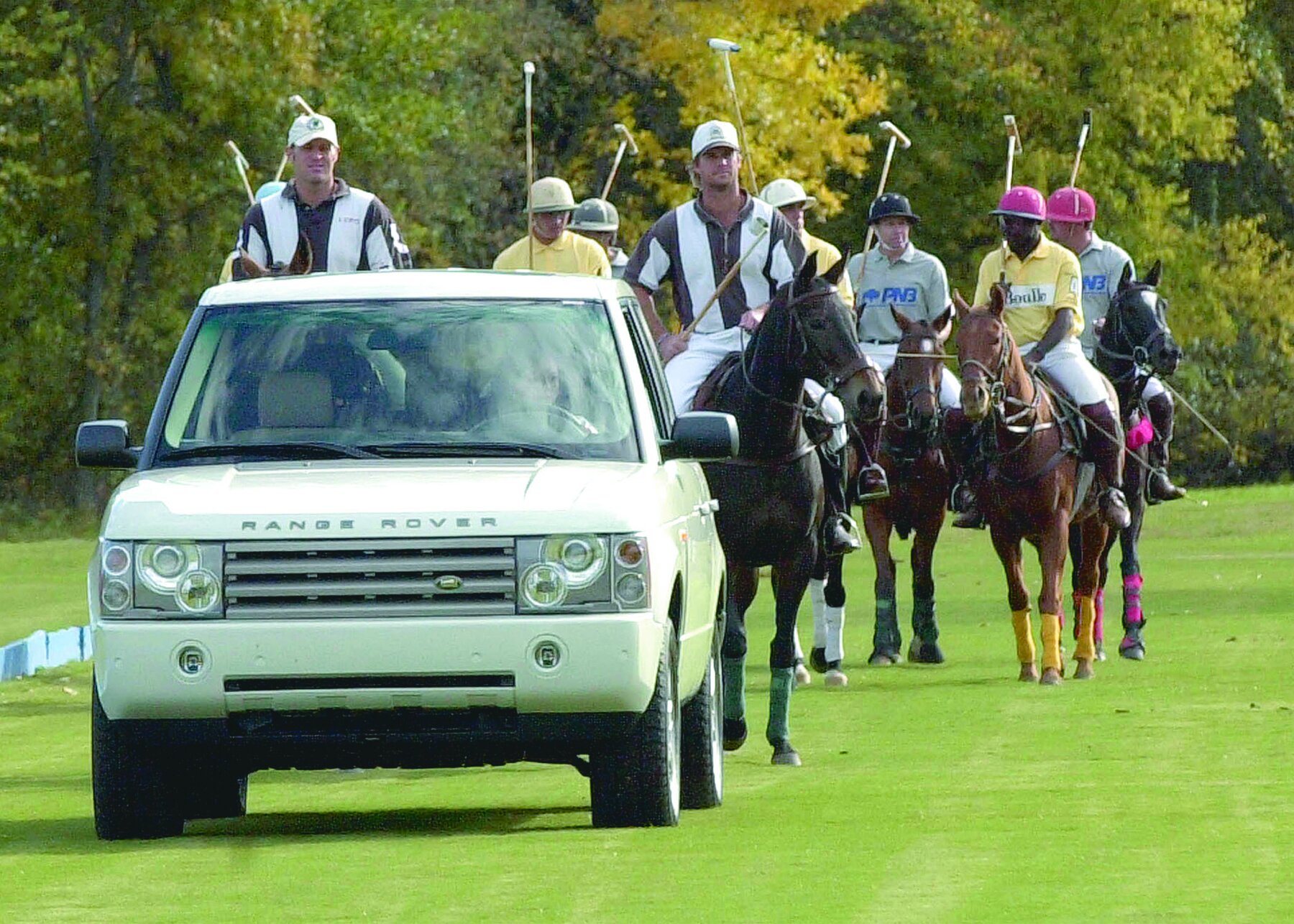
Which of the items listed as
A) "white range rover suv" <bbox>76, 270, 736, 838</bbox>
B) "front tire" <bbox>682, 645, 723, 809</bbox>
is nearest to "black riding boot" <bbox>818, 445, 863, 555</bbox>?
"front tire" <bbox>682, 645, 723, 809</bbox>

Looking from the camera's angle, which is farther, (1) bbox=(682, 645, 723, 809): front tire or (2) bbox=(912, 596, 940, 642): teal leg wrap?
(2) bbox=(912, 596, 940, 642): teal leg wrap

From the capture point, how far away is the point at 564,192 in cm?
2006

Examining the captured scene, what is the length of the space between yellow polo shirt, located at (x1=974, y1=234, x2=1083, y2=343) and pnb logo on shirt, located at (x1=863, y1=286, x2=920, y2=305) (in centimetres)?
131

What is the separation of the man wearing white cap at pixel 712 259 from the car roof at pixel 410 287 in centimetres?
310

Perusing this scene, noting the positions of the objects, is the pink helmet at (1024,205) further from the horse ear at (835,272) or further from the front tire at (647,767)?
the front tire at (647,767)

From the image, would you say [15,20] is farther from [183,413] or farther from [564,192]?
[183,413]

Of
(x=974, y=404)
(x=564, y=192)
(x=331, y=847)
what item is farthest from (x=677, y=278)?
(x=331, y=847)

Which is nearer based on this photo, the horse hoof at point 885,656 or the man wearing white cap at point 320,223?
the man wearing white cap at point 320,223

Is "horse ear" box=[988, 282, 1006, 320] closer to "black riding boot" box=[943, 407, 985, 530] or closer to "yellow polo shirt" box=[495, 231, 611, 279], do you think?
"black riding boot" box=[943, 407, 985, 530]

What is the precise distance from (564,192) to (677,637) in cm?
908

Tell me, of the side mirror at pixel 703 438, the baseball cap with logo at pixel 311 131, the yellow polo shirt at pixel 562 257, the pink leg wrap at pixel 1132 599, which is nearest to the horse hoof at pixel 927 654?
the pink leg wrap at pixel 1132 599

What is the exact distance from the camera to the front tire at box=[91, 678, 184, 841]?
36.0 ft

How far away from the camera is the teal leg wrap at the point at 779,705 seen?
46.9 ft

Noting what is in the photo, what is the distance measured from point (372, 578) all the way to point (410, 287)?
1846 mm
